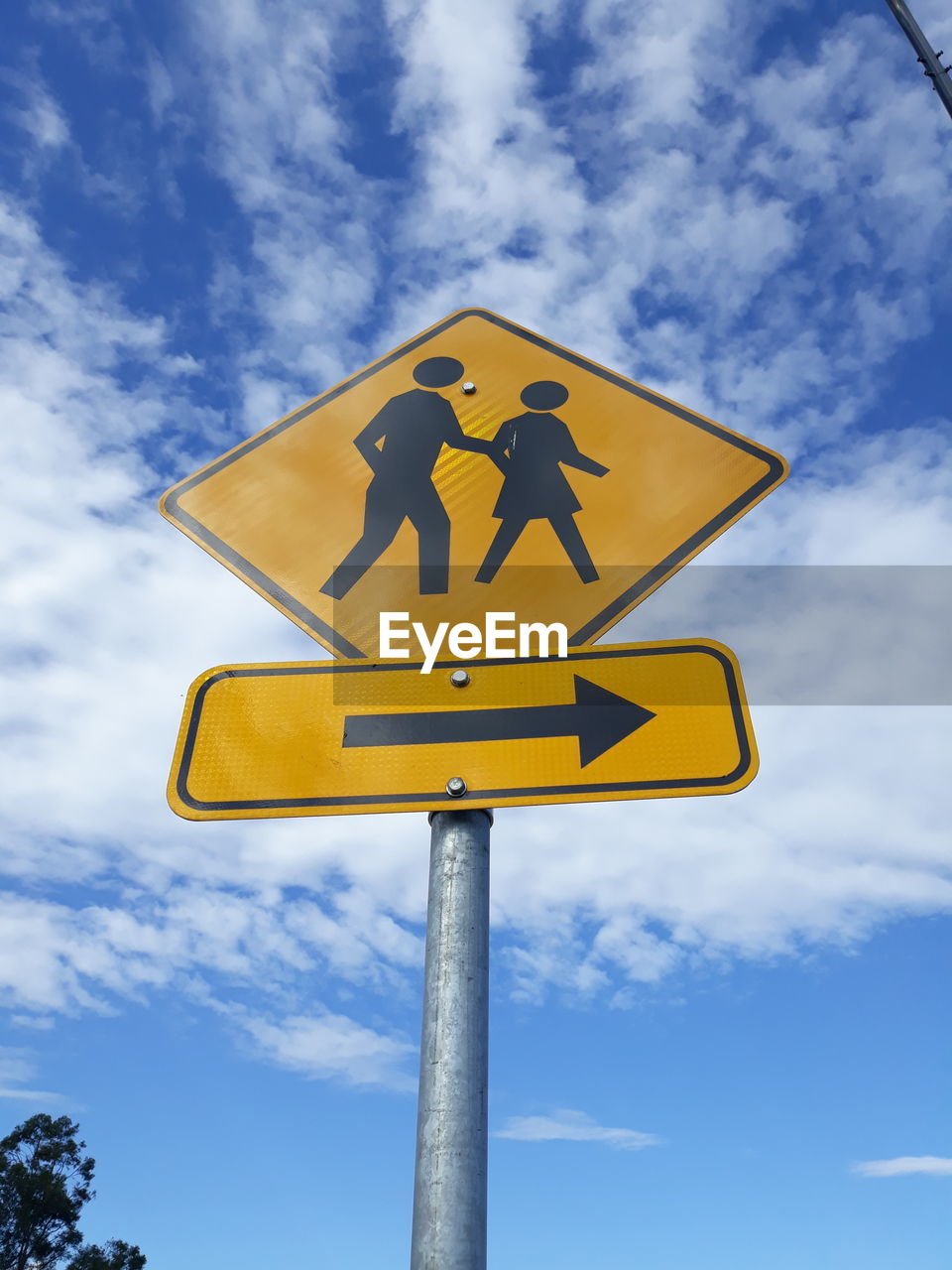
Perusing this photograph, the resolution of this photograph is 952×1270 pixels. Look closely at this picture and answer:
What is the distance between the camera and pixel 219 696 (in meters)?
1.76

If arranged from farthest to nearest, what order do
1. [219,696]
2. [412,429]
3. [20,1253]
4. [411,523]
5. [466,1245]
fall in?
[20,1253], [412,429], [411,523], [219,696], [466,1245]

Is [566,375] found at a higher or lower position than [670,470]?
higher

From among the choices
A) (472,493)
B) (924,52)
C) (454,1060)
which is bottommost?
(454,1060)

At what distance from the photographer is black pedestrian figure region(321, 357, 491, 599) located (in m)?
1.97

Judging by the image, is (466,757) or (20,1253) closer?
(466,757)

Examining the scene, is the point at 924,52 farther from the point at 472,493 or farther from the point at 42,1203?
the point at 42,1203

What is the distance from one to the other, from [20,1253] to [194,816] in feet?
112

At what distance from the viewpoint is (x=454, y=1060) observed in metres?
1.29

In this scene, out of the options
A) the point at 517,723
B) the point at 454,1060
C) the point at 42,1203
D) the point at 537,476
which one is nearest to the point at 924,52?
Result: the point at 537,476

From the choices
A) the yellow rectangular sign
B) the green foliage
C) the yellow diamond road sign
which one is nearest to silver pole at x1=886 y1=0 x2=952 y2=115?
the yellow diamond road sign

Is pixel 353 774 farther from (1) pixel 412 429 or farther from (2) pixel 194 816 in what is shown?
(1) pixel 412 429

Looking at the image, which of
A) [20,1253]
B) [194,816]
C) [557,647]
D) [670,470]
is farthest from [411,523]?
[20,1253]

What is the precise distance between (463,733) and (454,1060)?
55 centimetres

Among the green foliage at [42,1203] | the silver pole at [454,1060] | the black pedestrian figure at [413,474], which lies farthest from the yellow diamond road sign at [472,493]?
the green foliage at [42,1203]
